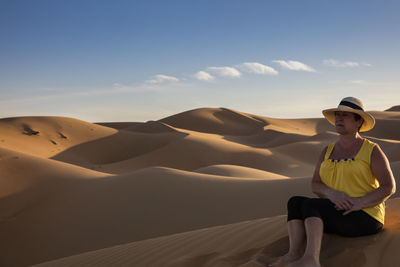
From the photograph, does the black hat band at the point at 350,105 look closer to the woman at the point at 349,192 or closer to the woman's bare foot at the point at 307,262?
the woman at the point at 349,192

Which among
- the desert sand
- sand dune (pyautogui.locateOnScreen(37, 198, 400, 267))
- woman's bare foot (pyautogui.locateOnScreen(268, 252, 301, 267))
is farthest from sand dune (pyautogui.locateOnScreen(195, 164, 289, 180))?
woman's bare foot (pyautogui.locateOnScreen(268, 252, 301, 267))

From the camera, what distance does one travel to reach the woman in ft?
11.2

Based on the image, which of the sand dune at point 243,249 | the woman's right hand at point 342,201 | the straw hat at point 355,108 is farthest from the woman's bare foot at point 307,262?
the straw hat at point 355,108

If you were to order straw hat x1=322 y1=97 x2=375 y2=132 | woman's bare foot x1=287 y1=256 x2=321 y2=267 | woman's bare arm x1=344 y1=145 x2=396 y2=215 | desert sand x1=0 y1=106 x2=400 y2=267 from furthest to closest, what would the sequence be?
1. desert sand x1=0 y1=106 x2=400 y2=267
2. straw hat x1=322 y1=97 x2=375 y2=132
3. woman's bare arm x1=344 y1=145 x2=396 y2=215
4. woman's bare foot x1=287 y1=256 x2=321 y2=267

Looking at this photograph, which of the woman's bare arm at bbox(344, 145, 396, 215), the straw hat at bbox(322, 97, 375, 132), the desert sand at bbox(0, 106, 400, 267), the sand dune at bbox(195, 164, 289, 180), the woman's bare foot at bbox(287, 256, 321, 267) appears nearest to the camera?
the woman's bare foot at bbox(287, 256, 321, 267)

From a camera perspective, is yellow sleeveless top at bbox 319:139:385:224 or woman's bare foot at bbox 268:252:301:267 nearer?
woman's bare foot at bbox 268:252:301:267

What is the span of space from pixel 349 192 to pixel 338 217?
0.81 ft

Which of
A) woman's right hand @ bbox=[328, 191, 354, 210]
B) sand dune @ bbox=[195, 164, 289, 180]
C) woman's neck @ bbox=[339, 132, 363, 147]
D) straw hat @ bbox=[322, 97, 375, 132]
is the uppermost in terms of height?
straw hat @ bbox=[322, 97, 375, 132]

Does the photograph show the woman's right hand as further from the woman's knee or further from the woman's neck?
the woman's neck

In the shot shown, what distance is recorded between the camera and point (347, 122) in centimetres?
359

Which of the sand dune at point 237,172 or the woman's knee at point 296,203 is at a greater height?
the woman's knee at point 296,203

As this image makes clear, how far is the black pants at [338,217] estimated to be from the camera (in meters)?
3.46

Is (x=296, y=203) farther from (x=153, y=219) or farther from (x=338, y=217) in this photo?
(x=153, y=219)

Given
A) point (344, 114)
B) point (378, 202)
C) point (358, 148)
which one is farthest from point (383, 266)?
point (344, 114)
